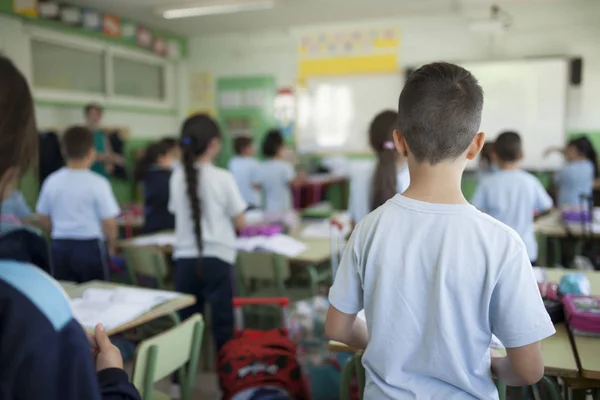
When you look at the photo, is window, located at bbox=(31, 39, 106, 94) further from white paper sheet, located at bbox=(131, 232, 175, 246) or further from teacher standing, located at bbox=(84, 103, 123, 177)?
white paper sheet, located at bbox=(131, 232, 175, 246)

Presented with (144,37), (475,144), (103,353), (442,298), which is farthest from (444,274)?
(144,37)

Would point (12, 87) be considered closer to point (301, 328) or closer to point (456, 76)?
point (456, 76)

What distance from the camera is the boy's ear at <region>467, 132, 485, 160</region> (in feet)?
3.69

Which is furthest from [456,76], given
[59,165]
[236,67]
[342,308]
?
[236,67]

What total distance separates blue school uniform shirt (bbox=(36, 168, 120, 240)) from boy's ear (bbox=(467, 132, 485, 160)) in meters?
2.60

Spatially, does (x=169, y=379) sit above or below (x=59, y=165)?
below

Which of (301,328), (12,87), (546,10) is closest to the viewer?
(12,87)

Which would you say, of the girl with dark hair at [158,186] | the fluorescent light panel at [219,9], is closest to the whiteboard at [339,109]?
the fluorescent light panel at [219,9]

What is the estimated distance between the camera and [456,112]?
1.10 m

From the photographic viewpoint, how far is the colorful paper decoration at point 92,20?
652 centimetres

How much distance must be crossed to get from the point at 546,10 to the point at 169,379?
20.6 ft

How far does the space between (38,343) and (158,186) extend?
335 cm

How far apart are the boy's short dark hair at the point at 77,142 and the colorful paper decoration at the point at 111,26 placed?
4273 millimetres

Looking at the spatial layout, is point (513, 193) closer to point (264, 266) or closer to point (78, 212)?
point (264, 266)
